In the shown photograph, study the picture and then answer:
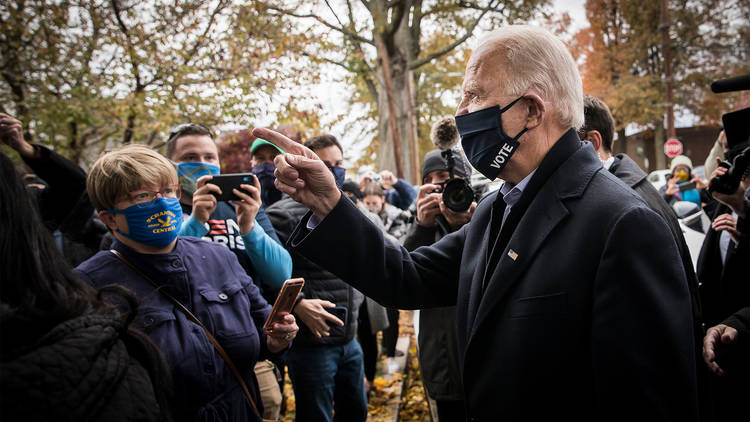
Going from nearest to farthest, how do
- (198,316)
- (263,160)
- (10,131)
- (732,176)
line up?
(198,316) → (10,131) → (732,176) → (263,160)

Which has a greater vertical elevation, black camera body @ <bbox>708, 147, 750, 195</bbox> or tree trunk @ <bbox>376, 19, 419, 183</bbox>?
tree trunk @ <bbox>376, 19, 419, 183</bbox>

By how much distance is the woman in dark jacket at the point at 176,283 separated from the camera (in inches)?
72.1

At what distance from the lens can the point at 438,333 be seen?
3.09 meters

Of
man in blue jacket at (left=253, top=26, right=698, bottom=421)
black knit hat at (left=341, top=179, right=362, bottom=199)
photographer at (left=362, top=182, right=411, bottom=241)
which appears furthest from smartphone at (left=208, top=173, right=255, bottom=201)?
photographer at (left=362, top=182, right=411, bottom=241)

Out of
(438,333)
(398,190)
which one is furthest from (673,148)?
(438,333)

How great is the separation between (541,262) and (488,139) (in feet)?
1.60

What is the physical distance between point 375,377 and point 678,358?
439cm

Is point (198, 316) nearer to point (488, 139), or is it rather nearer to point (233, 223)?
point (233, 223)

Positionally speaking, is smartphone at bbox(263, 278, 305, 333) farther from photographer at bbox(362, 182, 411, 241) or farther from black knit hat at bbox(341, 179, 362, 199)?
photographer at bbox(362, 182, 411, 241)

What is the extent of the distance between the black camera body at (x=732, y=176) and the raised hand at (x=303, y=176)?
244 cm

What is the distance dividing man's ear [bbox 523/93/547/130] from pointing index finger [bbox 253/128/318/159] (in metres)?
0.76

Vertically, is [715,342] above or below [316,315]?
below

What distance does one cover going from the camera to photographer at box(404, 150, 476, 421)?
2.97m

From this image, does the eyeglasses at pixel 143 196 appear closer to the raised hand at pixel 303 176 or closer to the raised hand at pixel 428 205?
the raised hand at pixel 303 176
